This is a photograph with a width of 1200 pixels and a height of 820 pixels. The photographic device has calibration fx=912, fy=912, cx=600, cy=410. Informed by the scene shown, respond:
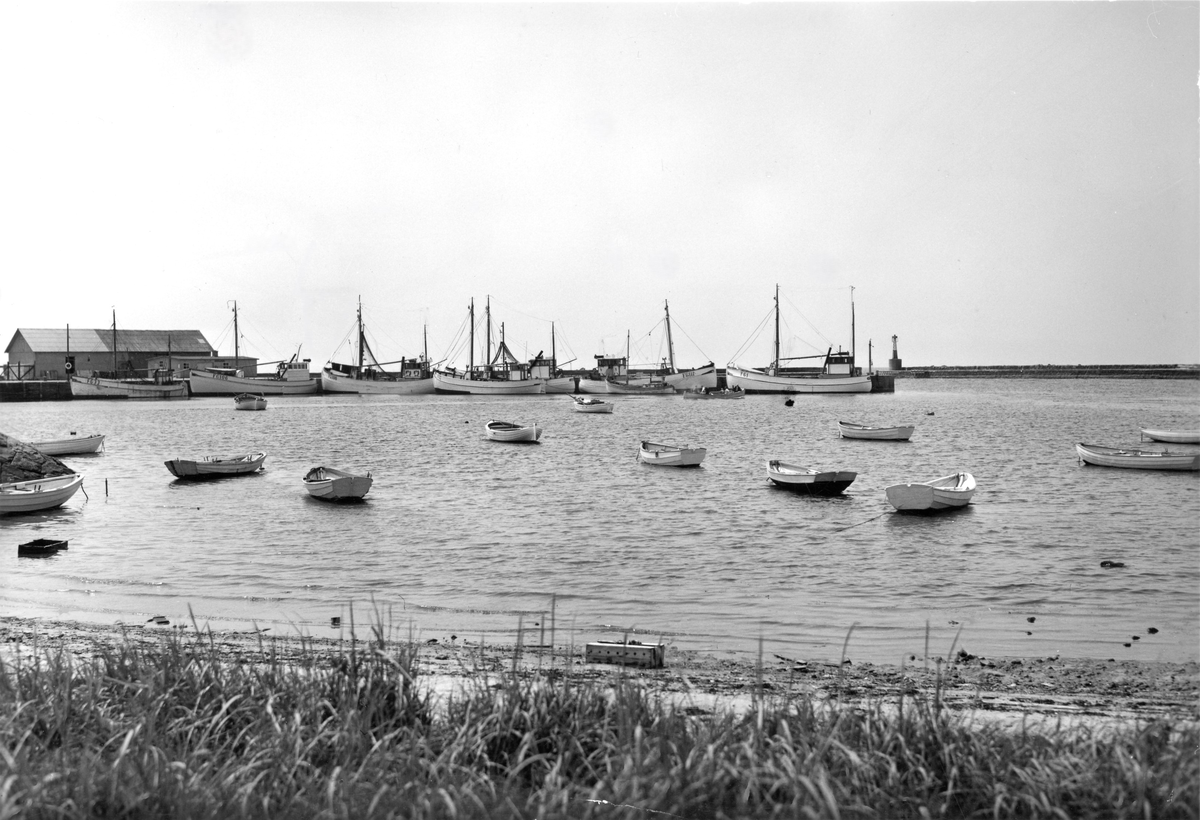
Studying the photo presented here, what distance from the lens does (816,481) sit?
103 feet

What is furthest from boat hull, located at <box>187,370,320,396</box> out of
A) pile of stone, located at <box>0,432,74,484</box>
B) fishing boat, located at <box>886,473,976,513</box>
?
fishing boat, located at <box>886,473,976,513</box>

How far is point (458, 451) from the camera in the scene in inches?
2034

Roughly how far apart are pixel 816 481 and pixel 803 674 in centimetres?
2093

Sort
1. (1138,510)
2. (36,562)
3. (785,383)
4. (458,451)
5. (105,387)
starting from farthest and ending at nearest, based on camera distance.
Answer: (785,383)
(105,387)
(458,451)
(1138,510)
(36,562)

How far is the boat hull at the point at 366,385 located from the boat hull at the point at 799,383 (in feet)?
169

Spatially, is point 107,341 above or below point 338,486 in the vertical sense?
above

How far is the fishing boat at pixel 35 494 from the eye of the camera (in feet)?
82.1

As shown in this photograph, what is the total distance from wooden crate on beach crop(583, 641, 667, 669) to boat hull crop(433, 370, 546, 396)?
13006 cm

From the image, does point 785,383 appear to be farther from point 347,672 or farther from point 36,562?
point 347,672

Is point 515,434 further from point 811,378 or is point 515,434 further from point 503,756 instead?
point 811,378

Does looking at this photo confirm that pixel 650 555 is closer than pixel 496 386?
Yes

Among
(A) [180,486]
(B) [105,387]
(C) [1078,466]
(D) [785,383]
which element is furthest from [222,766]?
(D) [785,383]

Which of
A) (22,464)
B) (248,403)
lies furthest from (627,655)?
(248,403)

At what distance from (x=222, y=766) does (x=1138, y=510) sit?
96.6ft
